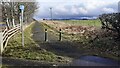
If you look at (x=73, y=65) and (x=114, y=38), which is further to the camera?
(x=114, y=38)

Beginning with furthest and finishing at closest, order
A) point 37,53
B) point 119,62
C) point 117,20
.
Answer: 1. point 117,20
2. point 37,53
3. point 119,62

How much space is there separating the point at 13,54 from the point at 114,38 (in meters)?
8.13

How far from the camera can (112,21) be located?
19.8 metres

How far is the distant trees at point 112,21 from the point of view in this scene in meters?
19.1

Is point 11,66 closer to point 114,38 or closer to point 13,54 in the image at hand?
point 13,54

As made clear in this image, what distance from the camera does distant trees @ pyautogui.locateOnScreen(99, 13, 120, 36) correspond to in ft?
62.7

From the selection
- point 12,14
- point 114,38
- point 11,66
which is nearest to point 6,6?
point 12,14

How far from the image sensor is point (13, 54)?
50.8ft

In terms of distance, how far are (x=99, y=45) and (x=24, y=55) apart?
6478mm

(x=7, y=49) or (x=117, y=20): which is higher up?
(x=117, y=20)

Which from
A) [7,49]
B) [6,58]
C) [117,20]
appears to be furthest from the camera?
[117,20]

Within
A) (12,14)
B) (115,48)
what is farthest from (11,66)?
(12,14)

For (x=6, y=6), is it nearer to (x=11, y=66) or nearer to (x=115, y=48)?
(x=115, y=48)

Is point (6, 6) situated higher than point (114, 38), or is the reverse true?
point (6, 6)
